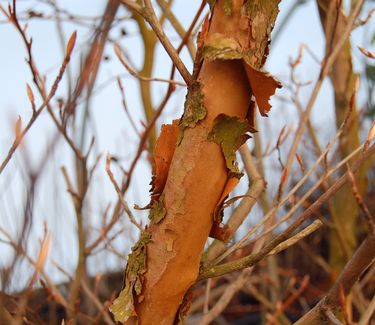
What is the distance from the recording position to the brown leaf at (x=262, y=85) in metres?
0.66

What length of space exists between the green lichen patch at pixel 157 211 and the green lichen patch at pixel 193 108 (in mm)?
87

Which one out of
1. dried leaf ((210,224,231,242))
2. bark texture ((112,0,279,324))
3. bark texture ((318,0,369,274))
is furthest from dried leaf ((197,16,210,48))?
bark texture ((318,0,369,274))

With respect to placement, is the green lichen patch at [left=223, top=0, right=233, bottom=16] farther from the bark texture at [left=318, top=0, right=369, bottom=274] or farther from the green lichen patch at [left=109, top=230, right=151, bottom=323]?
the bark texture at [left=318, top=0, right=369, bottom=274]

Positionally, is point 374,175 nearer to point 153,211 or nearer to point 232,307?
point 232,307

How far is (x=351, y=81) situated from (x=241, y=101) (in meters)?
1.27

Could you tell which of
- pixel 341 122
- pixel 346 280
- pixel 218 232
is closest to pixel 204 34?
pixel 218 232

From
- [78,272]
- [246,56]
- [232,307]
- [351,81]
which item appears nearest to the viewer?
[246,56]

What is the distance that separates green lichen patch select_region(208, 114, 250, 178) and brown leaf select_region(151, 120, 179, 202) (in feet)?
0.22

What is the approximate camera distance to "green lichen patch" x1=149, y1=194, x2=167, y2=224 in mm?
→ 725

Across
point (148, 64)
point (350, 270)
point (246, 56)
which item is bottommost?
point (350, 270)

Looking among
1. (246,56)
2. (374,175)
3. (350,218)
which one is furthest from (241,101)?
(374,175)

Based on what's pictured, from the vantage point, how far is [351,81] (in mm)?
1870

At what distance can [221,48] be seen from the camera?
67cm

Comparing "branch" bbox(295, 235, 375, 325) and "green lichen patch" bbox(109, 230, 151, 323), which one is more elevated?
"green lichen patch" bbox(109, 230, 151, 323)
